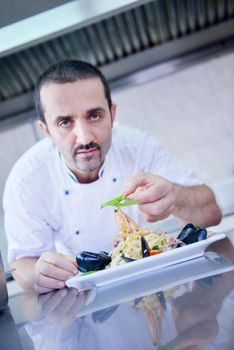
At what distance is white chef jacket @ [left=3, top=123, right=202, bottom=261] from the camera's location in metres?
1.52

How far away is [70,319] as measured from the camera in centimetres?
64

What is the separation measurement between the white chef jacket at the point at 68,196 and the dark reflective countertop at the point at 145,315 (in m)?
0.60

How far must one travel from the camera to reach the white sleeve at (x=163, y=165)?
1.61m

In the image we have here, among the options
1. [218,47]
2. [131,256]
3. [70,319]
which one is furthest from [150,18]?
[70,319]

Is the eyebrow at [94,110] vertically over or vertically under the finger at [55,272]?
over

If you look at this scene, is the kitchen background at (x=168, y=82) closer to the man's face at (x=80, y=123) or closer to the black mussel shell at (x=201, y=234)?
the man's face at (x=80, y=123)

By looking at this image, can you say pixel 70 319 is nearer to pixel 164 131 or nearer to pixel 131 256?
pixel 131 256

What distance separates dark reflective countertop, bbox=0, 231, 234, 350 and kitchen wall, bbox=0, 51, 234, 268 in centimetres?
109

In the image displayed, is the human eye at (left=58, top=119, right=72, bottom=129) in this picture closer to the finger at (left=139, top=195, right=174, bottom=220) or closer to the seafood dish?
the finger at (left=139, top=195, right=174, bottom=220)

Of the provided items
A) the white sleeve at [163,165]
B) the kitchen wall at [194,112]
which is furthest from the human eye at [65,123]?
the kitchen wall at [194,112]

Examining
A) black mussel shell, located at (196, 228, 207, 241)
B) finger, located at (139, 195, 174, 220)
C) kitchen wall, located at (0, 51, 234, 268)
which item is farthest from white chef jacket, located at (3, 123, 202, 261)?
black mussel shell, located at (196, 228, 207, 241)

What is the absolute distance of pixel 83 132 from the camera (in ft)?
4.98

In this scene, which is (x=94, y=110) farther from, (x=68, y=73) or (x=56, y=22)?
(x=56, y=22)

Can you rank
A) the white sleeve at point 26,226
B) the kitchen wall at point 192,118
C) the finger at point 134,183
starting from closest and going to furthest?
the finger at point 134,183 → the white sleeve at point 26,226 → the kitchen wall at point 192,118
